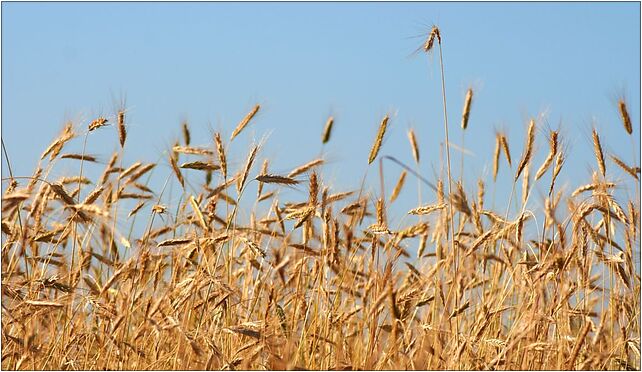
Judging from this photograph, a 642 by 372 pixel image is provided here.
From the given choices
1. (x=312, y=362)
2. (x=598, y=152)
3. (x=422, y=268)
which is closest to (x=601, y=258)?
(x=598, y=152)

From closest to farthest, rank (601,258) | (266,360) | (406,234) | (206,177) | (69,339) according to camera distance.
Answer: (266,360)
(69,339)
(601,258)
(406,234)
(206,177)

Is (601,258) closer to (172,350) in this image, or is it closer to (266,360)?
(266,360)

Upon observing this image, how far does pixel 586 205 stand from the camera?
12.4ft

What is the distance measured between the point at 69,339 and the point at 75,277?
429mm

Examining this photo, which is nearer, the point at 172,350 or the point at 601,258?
the point at 172,350

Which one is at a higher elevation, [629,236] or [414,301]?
[629,236]

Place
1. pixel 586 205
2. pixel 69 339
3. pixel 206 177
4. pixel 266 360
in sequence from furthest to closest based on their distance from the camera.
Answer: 1. pixel 206 177
2. pixel 586 205
3. pixel 69 339
4. pixel 266 360

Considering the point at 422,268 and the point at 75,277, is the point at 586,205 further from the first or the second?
the point at 75,277

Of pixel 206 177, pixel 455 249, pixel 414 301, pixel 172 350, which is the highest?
pixel 206 177

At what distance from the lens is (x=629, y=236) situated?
3.88m

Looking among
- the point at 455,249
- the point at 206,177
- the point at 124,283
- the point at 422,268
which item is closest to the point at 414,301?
the point at 455,249

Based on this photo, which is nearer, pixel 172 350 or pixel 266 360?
pixel 266 360

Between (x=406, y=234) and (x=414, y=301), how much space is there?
1.69ft

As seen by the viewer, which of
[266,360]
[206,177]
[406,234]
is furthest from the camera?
[206,177]
